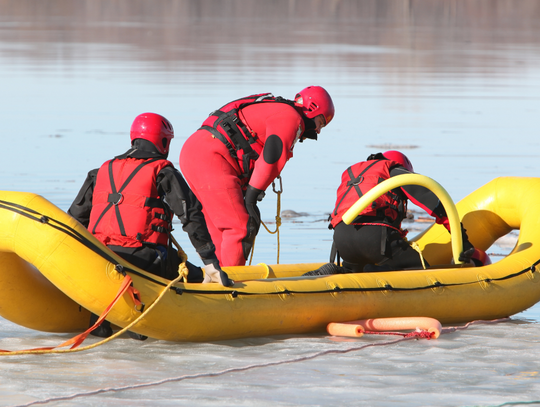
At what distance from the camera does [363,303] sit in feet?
20.2

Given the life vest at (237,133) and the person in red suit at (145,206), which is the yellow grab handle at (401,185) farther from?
the person in red suit at (145,206)

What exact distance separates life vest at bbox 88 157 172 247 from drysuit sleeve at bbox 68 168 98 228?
0.09 metres

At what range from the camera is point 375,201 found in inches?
259

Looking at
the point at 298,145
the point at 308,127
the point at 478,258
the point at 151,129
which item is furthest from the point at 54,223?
the point at 298,145

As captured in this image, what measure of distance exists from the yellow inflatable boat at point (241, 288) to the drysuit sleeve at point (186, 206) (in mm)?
265

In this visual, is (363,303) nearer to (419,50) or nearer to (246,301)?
(246,301)

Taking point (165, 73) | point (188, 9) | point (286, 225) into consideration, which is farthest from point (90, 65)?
point (188, 9)

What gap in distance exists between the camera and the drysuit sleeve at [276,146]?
22.0 ft

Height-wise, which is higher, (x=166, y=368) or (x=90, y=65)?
(x=90, y=65)

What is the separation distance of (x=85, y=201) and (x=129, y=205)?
14.6 inches

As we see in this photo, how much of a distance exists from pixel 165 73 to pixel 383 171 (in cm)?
2056

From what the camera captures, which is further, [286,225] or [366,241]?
[286,225]

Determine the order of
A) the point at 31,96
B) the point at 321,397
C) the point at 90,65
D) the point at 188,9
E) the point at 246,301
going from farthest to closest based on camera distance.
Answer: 1. the point at 188,9
2. the point at 90,65
3. the point at 31,96
4. the point at 246,301
5. the point at 321,397

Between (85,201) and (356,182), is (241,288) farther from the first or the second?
(356,182)
